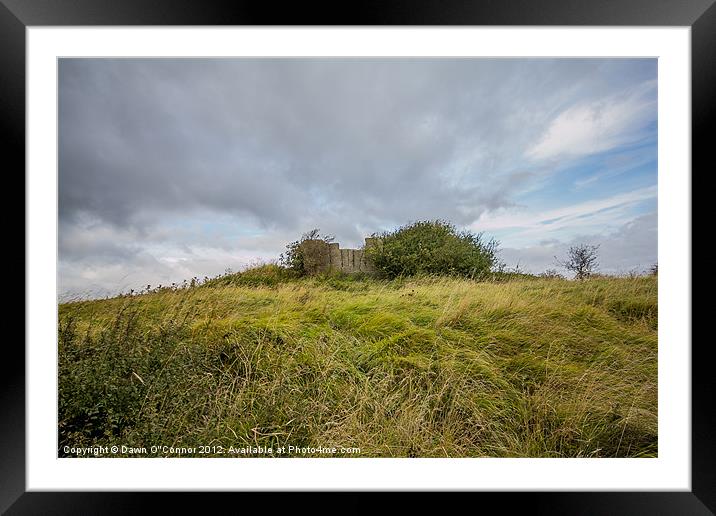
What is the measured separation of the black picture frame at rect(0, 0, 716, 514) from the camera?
1322 millimetres

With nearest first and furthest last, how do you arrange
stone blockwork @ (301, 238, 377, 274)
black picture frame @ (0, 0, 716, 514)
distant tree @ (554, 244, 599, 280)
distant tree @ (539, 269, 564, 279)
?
1. black picture frame @ (0, 0, 716, 514)
2. distant tree @ (554, 244, 599, 280)
3. distant tree @ (539, 269, 564, 279)
4. stone blockwork @ (301, 238, 377, 274)

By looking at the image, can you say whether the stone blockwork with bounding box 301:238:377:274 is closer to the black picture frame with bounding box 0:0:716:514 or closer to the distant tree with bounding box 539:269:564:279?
the distant tree with bounding box 539:269:564:279

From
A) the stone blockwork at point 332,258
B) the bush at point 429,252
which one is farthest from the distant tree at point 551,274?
the stone blockwork at point 332,258

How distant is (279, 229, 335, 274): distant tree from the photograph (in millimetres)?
56

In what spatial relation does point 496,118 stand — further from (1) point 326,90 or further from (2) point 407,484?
(2) point 407,484

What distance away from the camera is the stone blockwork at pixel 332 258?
2846 mm

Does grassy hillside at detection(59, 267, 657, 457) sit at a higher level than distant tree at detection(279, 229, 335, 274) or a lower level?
lower

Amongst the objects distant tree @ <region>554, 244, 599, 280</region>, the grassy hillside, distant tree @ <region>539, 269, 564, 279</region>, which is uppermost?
distant tree @ <region>554, 244, 599, 280</region>

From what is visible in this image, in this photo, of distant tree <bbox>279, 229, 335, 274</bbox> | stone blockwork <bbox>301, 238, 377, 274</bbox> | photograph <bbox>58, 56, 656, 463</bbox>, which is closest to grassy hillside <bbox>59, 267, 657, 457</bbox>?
photograph <bbox>58, 56, 656, 463</bbox>

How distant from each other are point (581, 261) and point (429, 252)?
4.87ft

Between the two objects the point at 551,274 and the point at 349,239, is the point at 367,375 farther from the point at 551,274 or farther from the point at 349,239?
the point at 551,274

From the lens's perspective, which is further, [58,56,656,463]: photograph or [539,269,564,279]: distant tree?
[539,269,564,279]: distant tree
